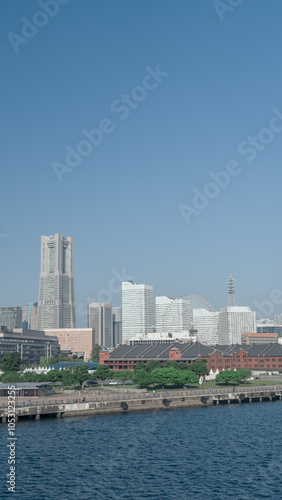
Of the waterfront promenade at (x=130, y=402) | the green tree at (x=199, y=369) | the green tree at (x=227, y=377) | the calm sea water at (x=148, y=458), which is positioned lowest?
the calm sea water at (x=148, y=458)

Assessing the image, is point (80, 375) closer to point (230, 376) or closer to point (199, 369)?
point (199, 369)

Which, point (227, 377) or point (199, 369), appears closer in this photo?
point (227, 377)

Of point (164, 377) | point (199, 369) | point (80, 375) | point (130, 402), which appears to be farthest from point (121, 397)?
point (199, 369)

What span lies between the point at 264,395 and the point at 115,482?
90661mm

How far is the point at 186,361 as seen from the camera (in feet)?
649

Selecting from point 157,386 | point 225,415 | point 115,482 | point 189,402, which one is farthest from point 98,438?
point 157,386

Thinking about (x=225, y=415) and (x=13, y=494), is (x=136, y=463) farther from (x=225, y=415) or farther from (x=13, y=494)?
(x=225, y=415)

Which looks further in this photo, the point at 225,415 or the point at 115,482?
the point at 225,415

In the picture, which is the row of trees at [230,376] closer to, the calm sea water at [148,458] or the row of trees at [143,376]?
the row of trees at [143,376]

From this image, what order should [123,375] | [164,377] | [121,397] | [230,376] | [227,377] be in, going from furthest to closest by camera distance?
1. [230,376]
2. [227,377]
3. [123,375]
4. [164,377]
5. [121,397]

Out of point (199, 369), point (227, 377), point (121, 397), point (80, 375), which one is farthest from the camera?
point (199, 369)

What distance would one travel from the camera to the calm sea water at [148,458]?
199 ft

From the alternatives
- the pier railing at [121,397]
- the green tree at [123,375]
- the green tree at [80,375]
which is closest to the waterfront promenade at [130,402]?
the pier railing at [121,397]

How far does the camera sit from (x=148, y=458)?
7506cm
